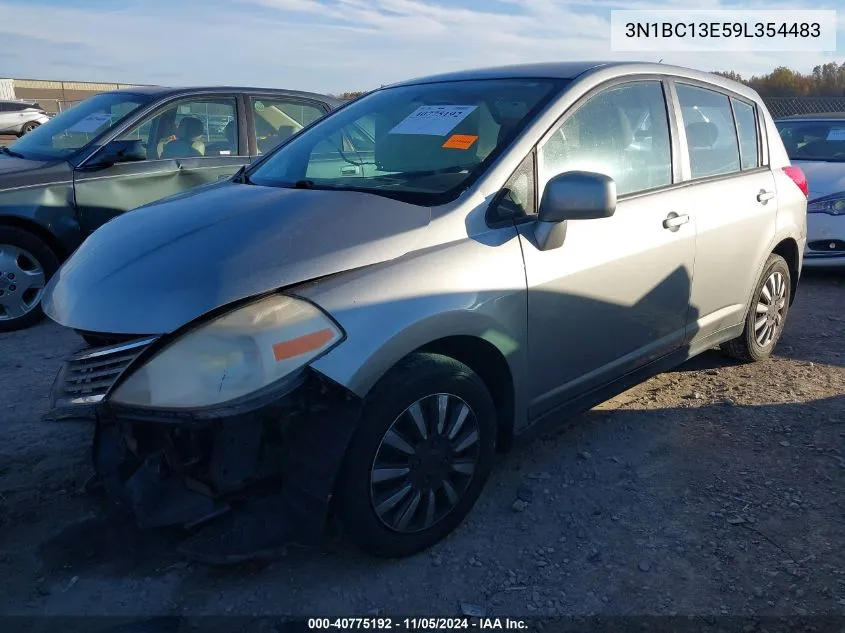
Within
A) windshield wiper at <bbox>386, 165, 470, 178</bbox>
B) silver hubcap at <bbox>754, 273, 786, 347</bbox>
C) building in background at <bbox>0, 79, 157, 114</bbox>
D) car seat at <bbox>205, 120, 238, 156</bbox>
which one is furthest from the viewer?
building in background at <bbox>0, 79, 157, 114</bbox>

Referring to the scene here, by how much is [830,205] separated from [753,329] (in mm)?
3109

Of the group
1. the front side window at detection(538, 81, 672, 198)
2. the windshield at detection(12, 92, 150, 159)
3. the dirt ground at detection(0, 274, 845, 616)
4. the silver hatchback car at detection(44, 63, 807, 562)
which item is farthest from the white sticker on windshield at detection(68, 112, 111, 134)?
the front side window at detection(538, 81, 672, 198)

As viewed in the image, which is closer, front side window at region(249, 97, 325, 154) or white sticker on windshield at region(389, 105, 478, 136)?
white sticker on windshield at region(389, 105, 478, 136)

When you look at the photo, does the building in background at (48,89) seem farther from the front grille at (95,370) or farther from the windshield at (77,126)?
the front grille at (95,370)

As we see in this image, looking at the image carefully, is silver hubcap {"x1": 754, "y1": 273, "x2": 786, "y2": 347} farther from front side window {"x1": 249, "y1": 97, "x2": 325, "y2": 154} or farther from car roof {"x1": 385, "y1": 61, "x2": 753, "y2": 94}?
front side window {"x1": 249, "y1": 97, "x2": 325, "y2": 154}

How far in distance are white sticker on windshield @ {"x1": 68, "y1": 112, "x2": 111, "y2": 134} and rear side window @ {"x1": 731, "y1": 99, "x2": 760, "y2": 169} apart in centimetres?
452

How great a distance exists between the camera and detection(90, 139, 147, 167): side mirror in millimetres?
5273

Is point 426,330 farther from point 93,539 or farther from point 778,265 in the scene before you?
point 778,265

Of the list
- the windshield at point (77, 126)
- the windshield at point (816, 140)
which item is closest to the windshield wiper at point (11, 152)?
the windshield at point (77, 126)

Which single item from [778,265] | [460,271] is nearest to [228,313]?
[460,271]

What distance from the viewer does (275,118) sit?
6.26 metres

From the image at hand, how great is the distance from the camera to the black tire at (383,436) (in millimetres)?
2352

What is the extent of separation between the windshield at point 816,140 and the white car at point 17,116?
2084cm

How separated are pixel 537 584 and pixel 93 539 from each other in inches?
65.3
